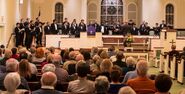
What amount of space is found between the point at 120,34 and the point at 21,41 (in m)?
6.45

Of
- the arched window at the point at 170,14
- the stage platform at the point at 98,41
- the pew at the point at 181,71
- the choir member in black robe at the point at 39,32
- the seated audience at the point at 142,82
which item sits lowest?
the pew at the point at 181,71

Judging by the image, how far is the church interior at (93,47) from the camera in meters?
6.16

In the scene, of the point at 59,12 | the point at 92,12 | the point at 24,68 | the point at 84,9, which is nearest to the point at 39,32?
the point at 84,9

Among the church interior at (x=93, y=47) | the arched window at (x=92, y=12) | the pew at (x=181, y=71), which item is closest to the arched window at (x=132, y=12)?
the church interior at (x=93, y=47)

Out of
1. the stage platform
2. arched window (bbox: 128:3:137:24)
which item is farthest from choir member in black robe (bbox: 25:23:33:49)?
arched window (bbox: 128:3:137:24)

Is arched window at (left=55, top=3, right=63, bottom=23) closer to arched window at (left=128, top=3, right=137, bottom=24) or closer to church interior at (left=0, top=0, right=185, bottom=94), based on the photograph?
church interior at (left=0, top=0, right=185, bottom=94)

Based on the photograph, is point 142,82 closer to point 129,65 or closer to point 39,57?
point 129,65

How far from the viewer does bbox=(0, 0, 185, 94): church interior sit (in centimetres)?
616

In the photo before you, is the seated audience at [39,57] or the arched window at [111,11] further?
the arched window at [111,11]

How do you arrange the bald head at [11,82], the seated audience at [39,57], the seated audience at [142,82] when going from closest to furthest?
the bald head at [11,82] < the seated audience at [142,82] < the seated audience at [39,57]

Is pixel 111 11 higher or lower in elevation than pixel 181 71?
higher

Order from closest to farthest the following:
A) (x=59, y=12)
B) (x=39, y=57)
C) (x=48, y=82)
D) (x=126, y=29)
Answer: (x=48, y=82) < (x=39, y=57) < (x=126, y=29) < (x=59, y=12)

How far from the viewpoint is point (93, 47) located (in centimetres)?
1241

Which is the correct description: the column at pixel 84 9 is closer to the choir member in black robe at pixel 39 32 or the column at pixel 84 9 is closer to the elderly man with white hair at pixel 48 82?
the choir member in black robe at pixel 39 32
